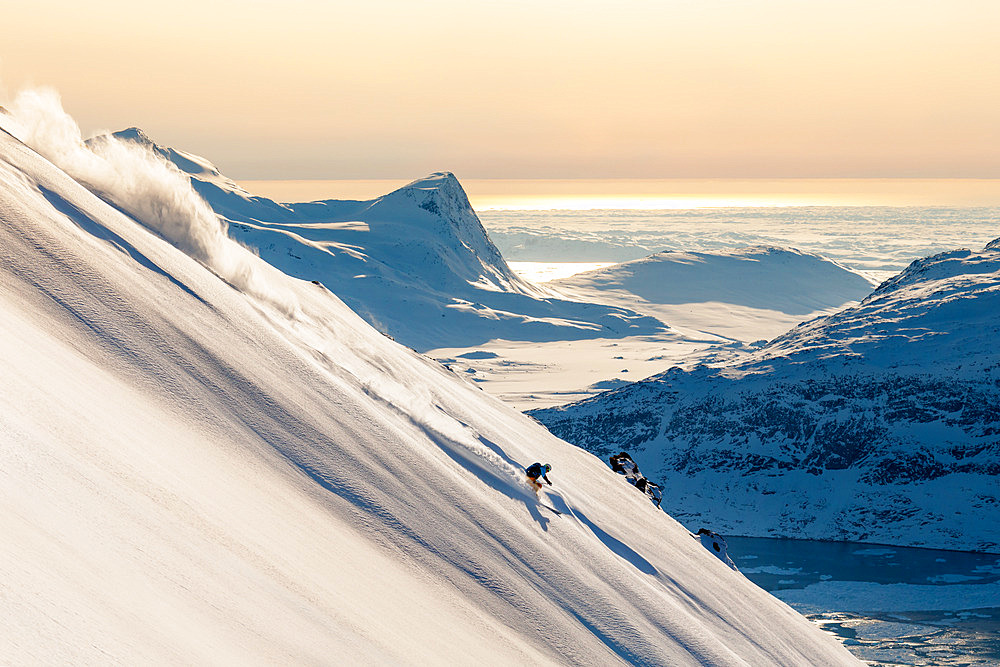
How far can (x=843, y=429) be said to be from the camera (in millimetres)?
101875

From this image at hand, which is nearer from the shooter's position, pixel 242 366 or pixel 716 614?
pixel 242 366

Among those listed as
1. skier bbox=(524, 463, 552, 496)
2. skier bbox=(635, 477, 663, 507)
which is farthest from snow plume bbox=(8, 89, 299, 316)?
skier bbox=(635, 477, 663, 507)

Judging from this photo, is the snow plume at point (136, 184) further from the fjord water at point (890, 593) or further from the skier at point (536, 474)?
the fjord water at point (890, 593)

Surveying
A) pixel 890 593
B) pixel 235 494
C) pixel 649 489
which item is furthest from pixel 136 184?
pixel 890 593

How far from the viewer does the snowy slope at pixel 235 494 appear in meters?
7.93

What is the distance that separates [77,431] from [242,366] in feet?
13.7

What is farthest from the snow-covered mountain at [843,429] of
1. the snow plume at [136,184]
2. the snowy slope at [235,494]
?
the snow plume at [136,184]

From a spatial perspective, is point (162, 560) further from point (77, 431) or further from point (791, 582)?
point (791, 582)

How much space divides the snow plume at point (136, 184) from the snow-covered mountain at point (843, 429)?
3222 inches

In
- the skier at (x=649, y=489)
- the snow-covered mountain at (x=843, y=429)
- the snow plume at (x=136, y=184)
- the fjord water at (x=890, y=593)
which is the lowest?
the fjord water at (x=890, y=593)

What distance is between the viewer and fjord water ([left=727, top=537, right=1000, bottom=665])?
188 ft

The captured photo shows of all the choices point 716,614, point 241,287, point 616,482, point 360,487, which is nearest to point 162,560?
point 360,487

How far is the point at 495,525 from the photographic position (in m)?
14.6

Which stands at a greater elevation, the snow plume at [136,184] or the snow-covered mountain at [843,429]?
the snow plume at [136,184]
